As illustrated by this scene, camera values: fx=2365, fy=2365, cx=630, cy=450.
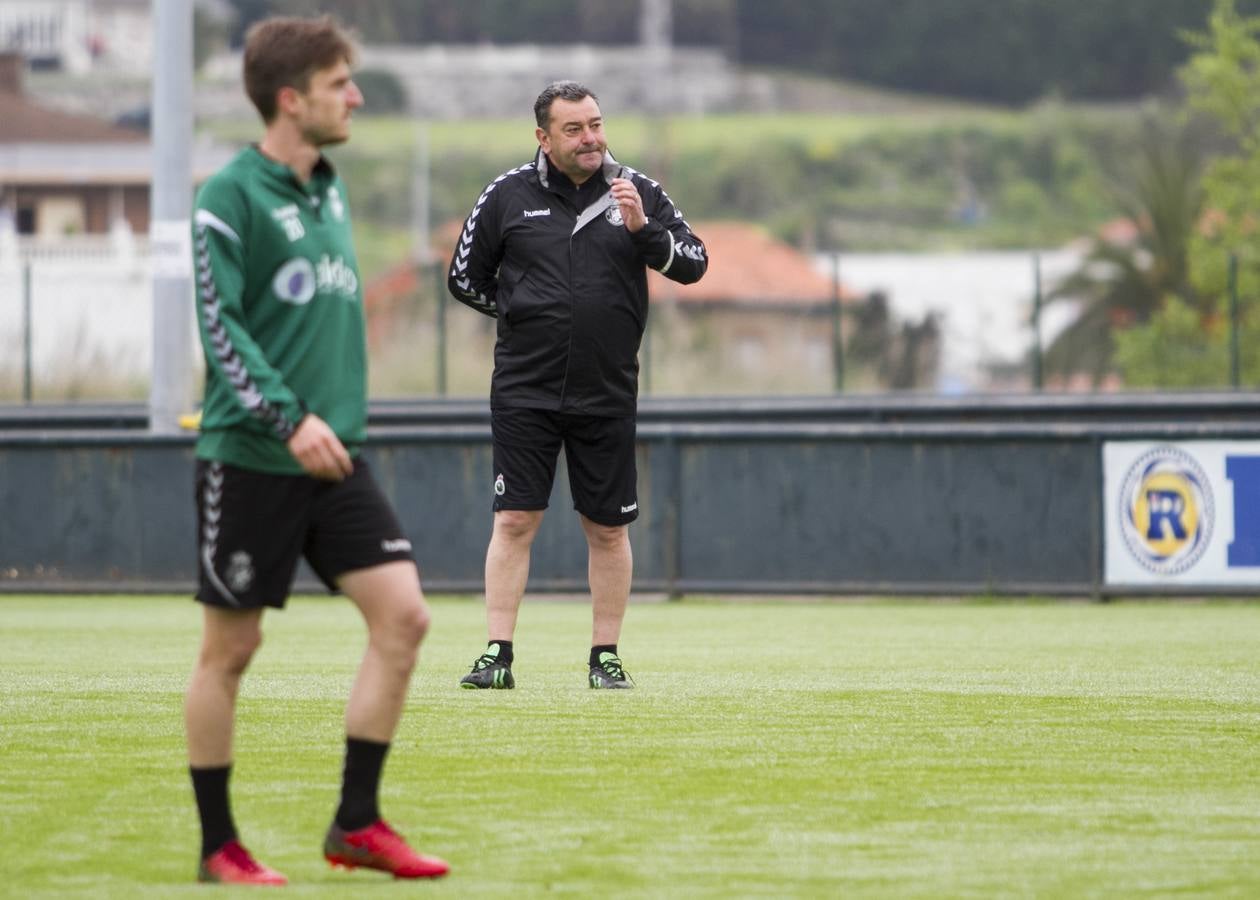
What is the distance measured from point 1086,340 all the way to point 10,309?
12179mm

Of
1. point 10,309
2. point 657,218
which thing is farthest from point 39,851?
point 10,309

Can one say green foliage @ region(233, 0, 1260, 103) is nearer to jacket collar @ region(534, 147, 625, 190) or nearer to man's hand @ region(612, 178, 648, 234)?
jacket collar @ region(534, 147, 625, 190)

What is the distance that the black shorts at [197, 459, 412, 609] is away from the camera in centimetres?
522

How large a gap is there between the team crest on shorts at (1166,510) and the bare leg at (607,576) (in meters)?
6.73

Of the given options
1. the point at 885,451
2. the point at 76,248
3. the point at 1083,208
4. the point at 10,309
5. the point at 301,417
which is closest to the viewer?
the point at 301,417

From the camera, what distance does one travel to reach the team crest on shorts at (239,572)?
5.21m

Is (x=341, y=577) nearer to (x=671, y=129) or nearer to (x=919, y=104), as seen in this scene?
(x=671, y=129)

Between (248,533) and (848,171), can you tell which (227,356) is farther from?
(848,171)

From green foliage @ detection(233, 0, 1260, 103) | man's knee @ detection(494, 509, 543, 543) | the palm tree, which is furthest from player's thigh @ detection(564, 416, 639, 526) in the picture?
green foliage @ detection(233, 0, 1260, 103)

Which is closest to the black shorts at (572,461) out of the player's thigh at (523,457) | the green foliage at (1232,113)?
the player's thigh at (523,457)

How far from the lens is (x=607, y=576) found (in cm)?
864

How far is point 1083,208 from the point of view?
93.2 metres

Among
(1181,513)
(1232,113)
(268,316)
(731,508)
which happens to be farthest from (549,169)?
(1232,113)

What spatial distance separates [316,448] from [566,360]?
3.41 meters
